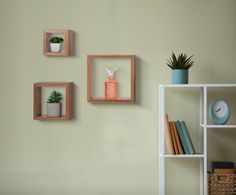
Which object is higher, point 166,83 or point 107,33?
point 107,33

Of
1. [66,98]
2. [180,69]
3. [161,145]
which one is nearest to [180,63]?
[180,69]

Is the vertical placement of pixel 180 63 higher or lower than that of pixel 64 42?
lower

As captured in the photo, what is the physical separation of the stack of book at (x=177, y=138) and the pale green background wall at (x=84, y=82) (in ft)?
0.69

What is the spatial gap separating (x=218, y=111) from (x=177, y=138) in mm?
275

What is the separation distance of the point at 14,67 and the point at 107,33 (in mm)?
600

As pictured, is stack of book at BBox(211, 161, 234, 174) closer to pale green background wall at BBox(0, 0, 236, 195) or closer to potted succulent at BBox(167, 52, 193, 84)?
pale green background wall at BBox(0, 0, 236, 195)

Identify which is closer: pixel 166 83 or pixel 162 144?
pixel 162 144

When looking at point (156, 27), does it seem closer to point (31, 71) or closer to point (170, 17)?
point (170, 17)

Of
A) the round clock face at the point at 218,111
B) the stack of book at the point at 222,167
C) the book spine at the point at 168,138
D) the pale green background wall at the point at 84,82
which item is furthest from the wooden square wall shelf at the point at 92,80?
the stack of book at the point at 222,167

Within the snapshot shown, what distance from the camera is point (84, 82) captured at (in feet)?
9.69

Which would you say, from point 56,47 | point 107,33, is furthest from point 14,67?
point 107,33

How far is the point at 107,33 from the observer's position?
2934 mm

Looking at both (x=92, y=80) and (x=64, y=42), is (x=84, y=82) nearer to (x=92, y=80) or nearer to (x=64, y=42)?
(x=92, y=80)

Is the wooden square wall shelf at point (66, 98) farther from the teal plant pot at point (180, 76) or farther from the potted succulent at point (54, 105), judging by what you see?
the teal plant pot at point (180, 76)
